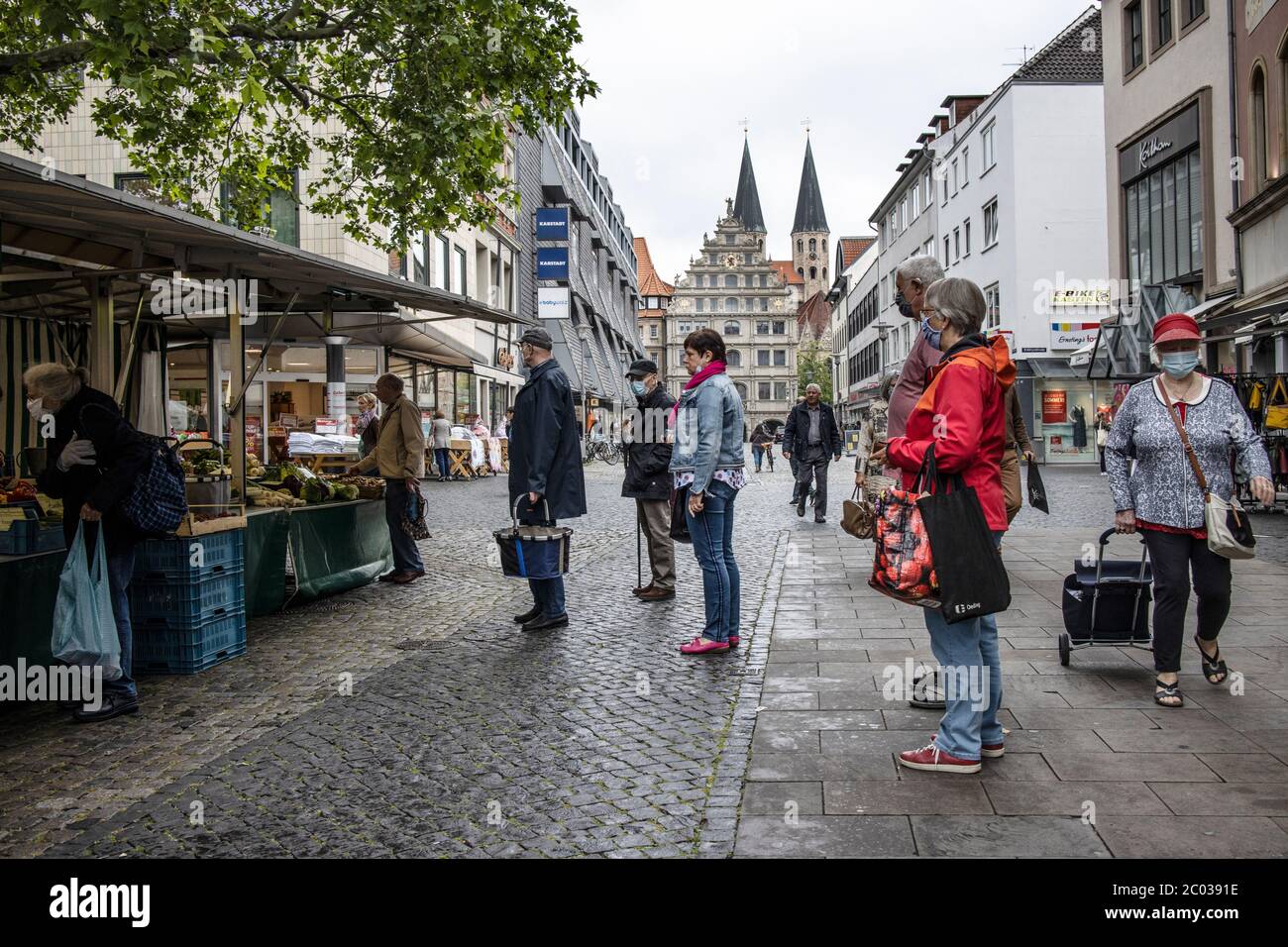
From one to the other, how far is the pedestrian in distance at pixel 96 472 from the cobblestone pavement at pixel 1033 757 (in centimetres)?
323

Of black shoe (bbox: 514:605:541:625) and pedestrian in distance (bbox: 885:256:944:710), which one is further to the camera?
black shoe (bbox: 514:605:541:625)

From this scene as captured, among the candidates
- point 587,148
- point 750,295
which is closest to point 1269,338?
point 587,148

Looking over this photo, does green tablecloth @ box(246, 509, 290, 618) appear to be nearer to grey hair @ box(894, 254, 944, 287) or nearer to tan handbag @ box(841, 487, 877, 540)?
tan handbag @ box(841, 487, 877, 540)

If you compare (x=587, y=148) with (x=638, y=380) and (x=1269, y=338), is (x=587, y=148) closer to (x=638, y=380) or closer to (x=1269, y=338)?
(x=1269, y=338)

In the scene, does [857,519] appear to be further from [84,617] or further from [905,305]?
[84,617]

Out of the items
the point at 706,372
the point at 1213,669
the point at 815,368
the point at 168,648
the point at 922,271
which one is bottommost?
the point at 1213,669

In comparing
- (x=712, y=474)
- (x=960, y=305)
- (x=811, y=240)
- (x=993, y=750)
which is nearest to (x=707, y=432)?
(x=712, y=474)

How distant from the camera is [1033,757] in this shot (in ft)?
14.9

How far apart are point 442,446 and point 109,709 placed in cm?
2260

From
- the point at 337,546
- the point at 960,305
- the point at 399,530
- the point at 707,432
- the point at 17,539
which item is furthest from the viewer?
the point at 399,530

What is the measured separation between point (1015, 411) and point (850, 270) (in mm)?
83955

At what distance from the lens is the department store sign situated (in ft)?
72.6

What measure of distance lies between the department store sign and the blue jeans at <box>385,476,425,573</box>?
61.1 feet

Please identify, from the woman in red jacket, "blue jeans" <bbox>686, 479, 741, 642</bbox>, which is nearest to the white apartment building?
"blue jeans" <bbox>686, 479, 741, 642</bbox>
